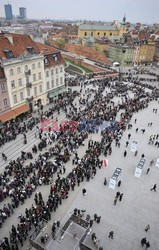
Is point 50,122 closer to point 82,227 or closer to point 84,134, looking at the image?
point 84,134

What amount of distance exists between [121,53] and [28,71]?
156 ft

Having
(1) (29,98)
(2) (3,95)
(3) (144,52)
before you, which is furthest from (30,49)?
(3) (144,52)

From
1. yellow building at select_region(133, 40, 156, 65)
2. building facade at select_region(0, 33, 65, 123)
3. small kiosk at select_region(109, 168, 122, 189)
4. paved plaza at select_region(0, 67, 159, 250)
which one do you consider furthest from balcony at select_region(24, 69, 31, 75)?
yellow building at select_region(133, 40, 156, 65)

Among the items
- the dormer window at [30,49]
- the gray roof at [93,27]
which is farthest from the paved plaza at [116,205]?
the gray roof at [93,27]

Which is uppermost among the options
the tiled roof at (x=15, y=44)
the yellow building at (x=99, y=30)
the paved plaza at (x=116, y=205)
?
the tiled roof at (x=15, y=44)

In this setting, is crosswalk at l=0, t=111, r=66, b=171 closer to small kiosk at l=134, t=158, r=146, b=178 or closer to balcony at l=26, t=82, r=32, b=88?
balcony at l=26, t=82, r=32, b=88

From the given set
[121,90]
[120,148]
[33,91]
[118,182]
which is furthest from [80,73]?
[118,182]

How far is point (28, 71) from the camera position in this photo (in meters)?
29.2

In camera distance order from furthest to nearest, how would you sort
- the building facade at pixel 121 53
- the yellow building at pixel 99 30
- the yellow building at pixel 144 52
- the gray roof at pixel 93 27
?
the yellow building at pixel 99 30
the gray roof at pixel 93 27
the yellow building at pixel 144 52
the building facade at pixel 121 53

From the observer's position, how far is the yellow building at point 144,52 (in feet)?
235

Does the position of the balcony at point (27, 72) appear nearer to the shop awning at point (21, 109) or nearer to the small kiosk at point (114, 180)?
the shop awning at point (21, 109)

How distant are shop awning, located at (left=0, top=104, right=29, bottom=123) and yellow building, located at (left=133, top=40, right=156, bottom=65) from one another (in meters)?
54.1

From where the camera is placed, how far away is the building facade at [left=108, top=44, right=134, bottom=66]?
68.6m

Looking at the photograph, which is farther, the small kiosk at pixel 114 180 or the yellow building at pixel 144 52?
the yellow building at pixel 144 52
